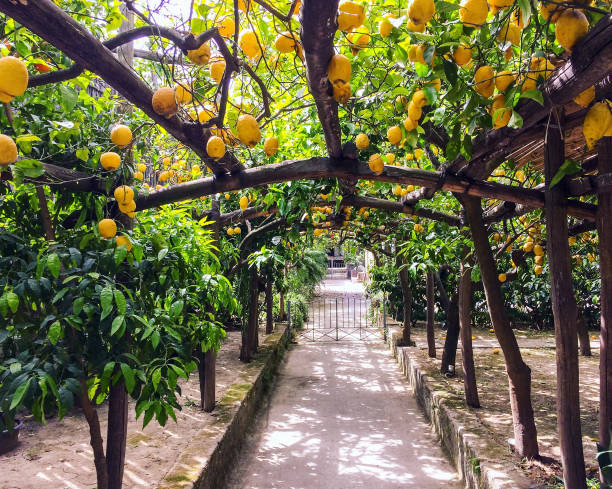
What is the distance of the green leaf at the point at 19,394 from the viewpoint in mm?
1599

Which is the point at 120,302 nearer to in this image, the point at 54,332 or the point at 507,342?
the point at 54,332

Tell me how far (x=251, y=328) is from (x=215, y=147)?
5.58 metres

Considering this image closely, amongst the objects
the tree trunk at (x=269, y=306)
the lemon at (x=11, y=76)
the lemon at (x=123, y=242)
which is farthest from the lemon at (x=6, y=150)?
the tree trunk at (x=269, y=306)

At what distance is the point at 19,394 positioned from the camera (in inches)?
64.0

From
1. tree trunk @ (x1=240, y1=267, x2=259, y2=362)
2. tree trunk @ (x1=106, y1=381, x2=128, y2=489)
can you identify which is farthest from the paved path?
tree trunk @ (x1=106, y1=381, x2=128, y2=489)

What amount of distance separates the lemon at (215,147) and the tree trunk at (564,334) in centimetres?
165

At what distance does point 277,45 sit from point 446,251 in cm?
311

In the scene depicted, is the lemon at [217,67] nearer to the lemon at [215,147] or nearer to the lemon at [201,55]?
the lemon at [201,55]

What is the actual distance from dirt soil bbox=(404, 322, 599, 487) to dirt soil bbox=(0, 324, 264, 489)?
2668 millimetres

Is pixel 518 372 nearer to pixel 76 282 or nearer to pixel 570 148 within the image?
pixel 570 148

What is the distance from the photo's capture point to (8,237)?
201 centimetres

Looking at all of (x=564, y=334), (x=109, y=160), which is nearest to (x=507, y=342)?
(x=564, y=334)

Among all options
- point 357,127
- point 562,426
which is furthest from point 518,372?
point 357,127

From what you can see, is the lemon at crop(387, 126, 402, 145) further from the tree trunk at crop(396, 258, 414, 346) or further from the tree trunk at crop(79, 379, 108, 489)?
the tree trunk at crop(396, 258, 414, 346)
